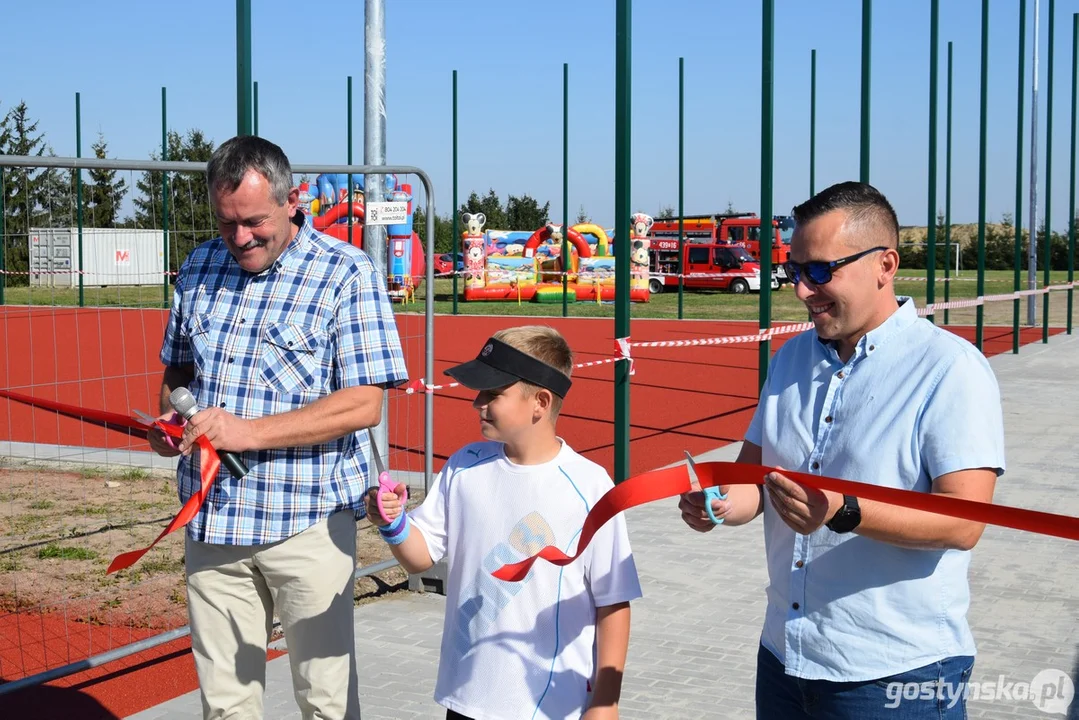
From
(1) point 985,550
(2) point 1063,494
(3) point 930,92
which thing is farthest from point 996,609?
(3) point 930,92

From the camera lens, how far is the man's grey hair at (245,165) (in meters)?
3.32

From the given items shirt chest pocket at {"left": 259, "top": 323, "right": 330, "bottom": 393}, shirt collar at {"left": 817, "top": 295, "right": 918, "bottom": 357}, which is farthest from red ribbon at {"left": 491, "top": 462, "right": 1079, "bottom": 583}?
shirt chest pocket at {"left": 259, "top": 323, "right": 330, "bottom": 393}

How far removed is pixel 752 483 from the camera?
107 inches

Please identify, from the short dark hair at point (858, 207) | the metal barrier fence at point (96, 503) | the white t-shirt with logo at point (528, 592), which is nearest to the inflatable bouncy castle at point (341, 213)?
the metal barrier fence at point (96, 503)

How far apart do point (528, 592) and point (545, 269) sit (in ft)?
114

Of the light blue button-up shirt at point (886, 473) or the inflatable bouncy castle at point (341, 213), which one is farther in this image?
the inflatable bouncy castle at point (341, 213)

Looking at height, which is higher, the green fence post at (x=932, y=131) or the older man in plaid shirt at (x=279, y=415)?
the green fence post at (x=932, y=131)

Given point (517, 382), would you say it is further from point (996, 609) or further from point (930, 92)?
point (930, 92)

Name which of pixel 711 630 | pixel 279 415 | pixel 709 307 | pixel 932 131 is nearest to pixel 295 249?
pixel 279 415

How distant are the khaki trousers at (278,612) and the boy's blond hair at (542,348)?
2.95 ft

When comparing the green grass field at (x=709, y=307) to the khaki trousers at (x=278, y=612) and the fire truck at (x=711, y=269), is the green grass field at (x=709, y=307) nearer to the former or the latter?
the fire truck at (x=711, y=269)

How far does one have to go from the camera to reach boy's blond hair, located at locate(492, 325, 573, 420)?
3.06m

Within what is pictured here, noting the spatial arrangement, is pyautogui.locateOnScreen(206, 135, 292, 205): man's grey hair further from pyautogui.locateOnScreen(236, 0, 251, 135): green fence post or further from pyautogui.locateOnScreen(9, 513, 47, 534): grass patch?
pyautogui.locateOnScreen(9, 513, 47, 534): grass patch

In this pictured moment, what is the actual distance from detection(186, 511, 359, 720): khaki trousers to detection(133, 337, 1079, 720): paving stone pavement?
1.34 metres
